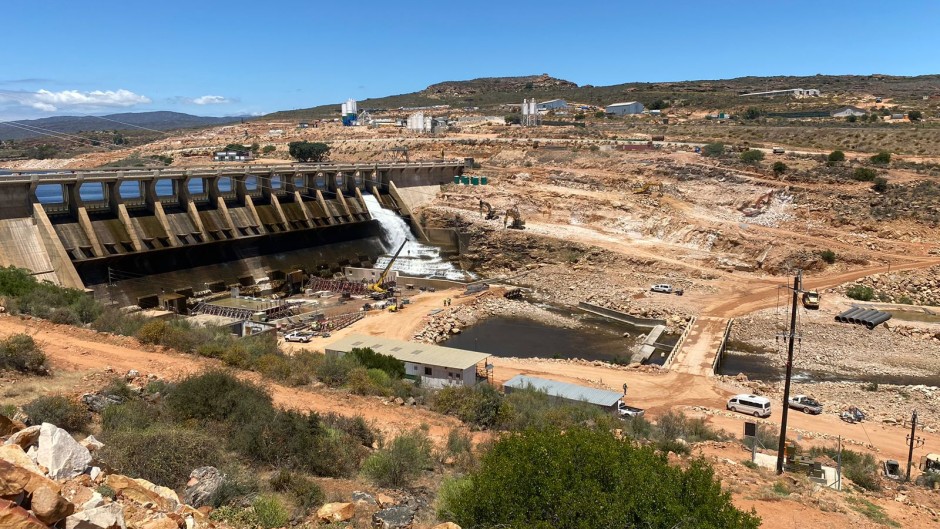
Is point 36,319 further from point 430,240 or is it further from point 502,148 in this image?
point 502,148

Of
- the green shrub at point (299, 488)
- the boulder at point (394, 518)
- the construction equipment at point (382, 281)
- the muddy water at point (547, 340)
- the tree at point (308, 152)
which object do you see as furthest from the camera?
the tree at point (308, 152)

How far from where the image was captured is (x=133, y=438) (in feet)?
32.0

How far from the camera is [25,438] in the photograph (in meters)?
7.71

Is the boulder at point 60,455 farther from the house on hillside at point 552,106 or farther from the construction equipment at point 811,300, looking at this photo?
the house on hillside at point 552,106

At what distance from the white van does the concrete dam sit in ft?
95.1

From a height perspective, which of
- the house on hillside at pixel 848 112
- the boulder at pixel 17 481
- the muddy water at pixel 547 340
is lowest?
the muddy water at pixel 547 340

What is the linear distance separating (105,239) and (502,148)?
160 ft

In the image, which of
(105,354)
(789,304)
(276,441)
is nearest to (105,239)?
(105,354)

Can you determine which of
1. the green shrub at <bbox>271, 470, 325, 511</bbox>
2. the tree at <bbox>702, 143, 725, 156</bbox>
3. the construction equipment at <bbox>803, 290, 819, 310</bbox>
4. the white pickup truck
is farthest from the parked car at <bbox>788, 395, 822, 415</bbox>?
the tree at <bbox>702, 143, 725, 156</bbox>

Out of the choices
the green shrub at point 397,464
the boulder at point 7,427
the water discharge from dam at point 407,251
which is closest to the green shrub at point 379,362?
the green shrub at point 397,464

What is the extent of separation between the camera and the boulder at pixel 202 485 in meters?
8.71

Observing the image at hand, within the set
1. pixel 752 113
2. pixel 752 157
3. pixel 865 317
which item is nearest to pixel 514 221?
pixel 752 157

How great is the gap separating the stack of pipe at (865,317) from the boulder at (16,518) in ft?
122

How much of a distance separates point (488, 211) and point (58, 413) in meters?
47.0
